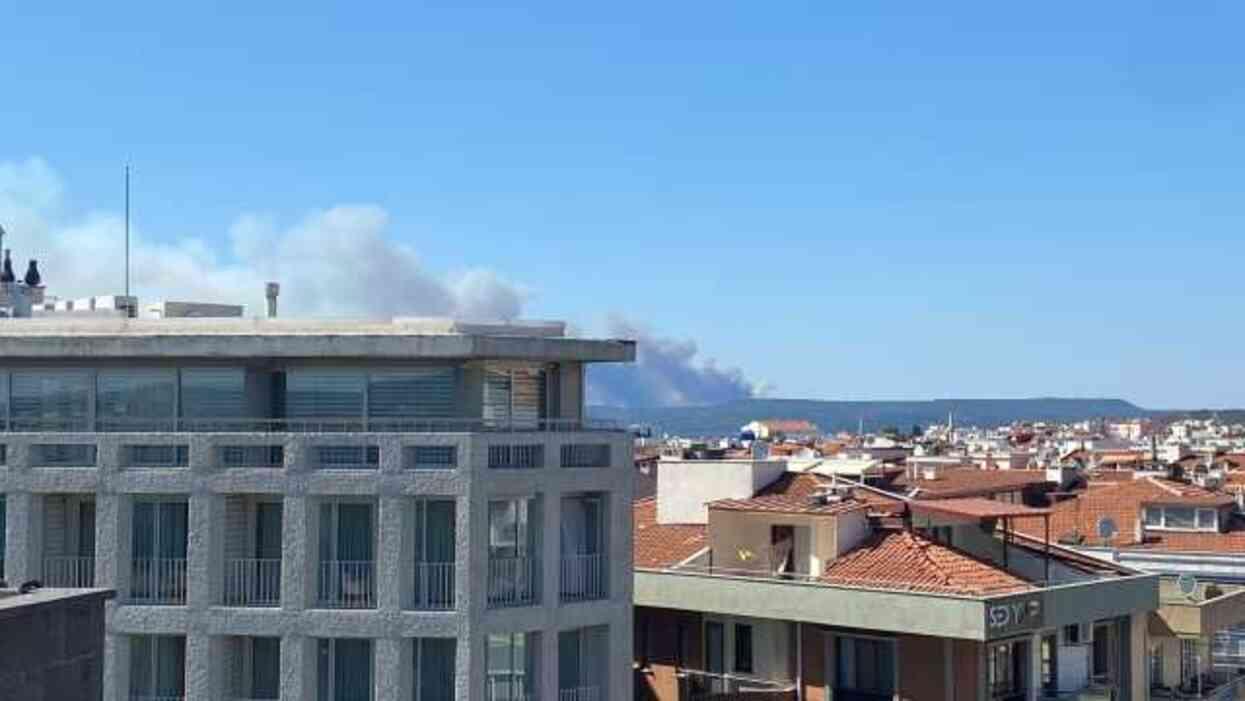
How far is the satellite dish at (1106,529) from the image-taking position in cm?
6391

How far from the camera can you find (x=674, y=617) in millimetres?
46219

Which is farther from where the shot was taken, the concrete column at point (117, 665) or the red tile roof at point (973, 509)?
the red tile roof at point (973, 509)

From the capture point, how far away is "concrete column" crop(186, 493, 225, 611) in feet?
109

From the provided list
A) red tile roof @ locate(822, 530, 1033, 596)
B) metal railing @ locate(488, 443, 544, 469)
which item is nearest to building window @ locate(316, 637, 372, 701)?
metal railing @ locate(488, 443, 544, 469)

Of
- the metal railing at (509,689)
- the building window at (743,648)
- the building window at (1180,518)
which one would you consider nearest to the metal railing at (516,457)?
the metal railing at (509,689)

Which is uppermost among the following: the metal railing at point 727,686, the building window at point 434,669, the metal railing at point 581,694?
the building window at point 434,669

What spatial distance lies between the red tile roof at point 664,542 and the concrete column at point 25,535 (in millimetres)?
17494

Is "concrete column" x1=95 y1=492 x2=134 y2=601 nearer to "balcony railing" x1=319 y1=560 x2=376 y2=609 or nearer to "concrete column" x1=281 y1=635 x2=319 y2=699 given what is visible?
"concrete column" x1=281 y1=635 x2=319 y2=699

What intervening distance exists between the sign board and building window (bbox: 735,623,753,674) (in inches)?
285

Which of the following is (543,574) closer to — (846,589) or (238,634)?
(238,634)

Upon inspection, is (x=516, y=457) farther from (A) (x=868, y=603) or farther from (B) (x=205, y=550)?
(A) (x=868, y=603)

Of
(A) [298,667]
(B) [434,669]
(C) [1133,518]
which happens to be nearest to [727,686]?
(B) [434,669]

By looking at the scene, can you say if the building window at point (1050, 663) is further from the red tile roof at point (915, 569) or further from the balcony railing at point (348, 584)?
the balcony railing at point (348, 584)

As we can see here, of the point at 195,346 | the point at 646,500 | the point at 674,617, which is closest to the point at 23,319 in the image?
the point at 195,346
